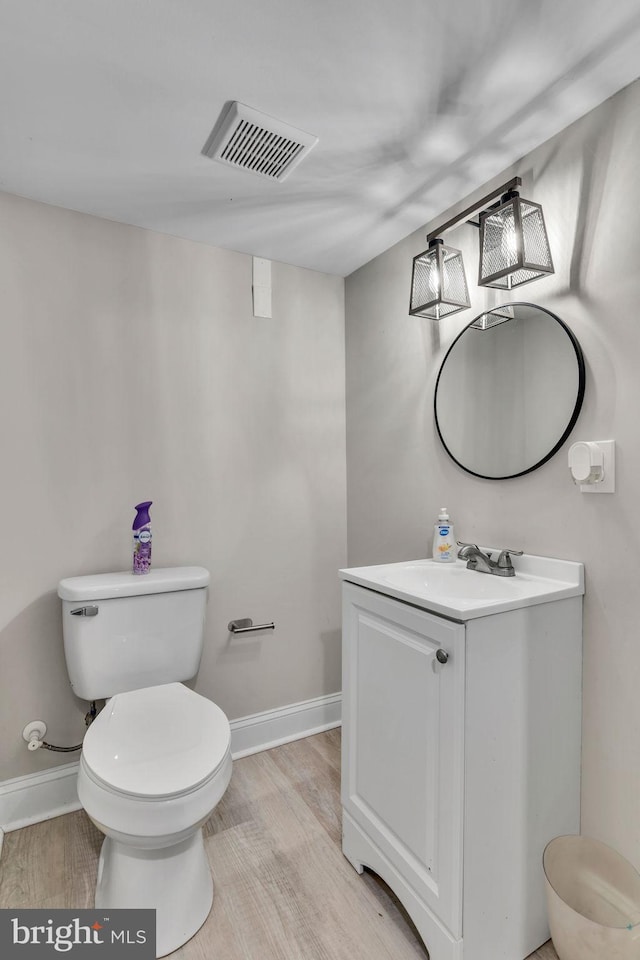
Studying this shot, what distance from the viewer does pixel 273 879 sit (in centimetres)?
144

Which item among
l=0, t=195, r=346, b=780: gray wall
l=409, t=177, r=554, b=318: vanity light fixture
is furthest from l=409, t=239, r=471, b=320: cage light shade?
l=0, t=195, r=346, b=780: gray wall

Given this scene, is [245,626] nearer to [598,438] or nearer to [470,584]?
[470,584]

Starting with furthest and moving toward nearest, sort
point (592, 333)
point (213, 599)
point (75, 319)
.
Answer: point (213, 599)
point (75, 319)
point (592, 333)

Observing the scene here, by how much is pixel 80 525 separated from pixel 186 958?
1270mm

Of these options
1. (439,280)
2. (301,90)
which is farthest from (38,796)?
(301,90)

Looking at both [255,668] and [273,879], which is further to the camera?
[255,668]

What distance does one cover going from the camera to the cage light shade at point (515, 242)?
4.30 feet

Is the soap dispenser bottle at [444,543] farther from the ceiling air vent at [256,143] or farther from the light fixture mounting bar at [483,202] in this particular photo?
the ceiling air vent at [256,143]

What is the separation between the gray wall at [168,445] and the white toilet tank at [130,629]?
200mm

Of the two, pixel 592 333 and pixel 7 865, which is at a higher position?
pixel 592 333

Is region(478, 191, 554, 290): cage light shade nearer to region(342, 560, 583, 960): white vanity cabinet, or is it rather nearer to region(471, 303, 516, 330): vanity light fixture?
region(471, 303, 516, 330): vanity light fixture

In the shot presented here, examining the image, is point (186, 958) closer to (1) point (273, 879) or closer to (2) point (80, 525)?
(1) point (273, 879)

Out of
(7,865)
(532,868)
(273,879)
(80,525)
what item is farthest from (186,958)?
(80,525)

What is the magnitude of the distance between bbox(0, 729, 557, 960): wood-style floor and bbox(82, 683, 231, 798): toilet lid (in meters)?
0.45
